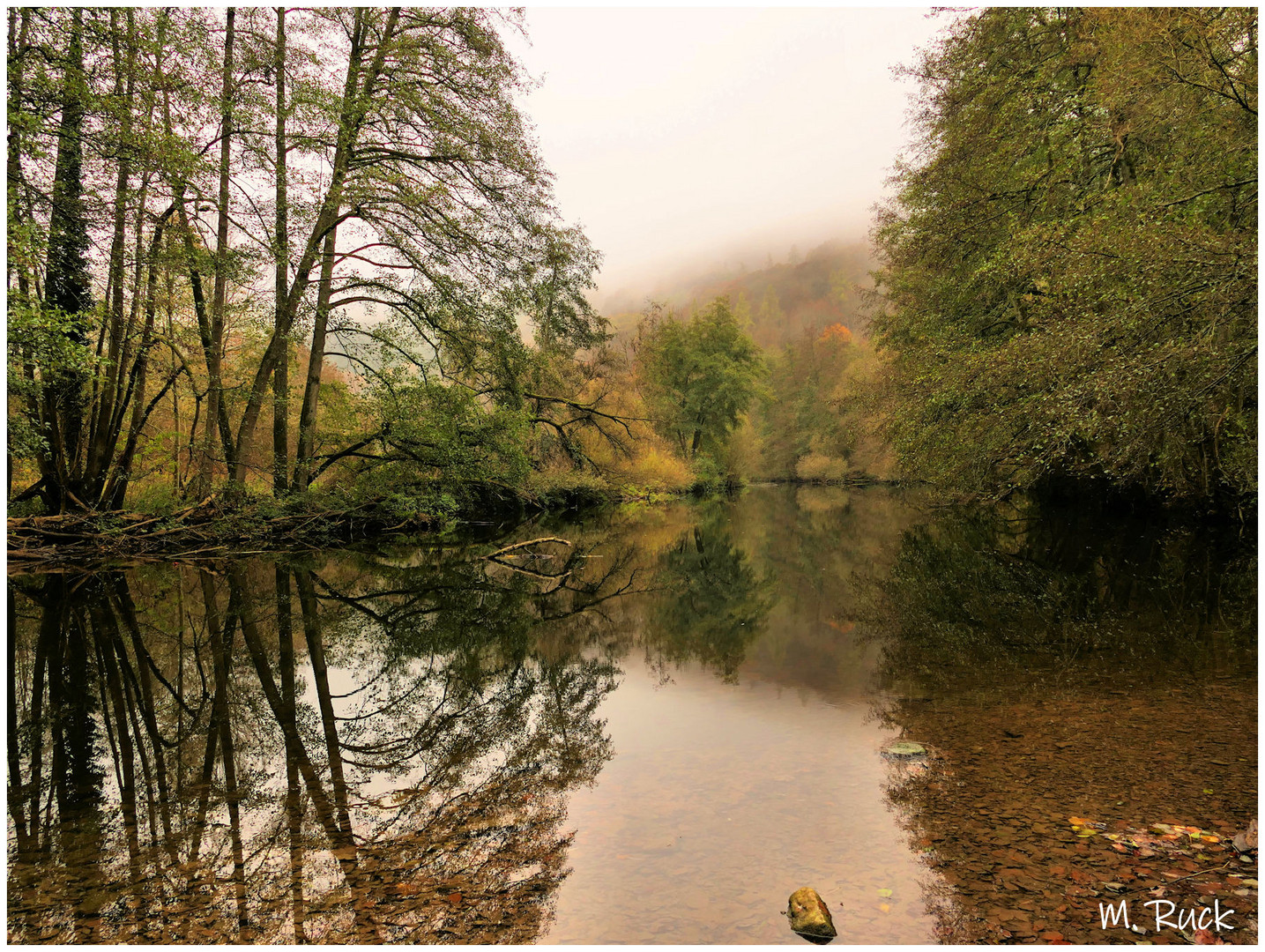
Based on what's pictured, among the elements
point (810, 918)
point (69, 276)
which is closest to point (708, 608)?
point (810, 918)

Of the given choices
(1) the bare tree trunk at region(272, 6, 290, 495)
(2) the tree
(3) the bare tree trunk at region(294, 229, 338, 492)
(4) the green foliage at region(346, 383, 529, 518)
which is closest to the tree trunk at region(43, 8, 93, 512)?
(2) the tree

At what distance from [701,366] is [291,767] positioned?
44380mm

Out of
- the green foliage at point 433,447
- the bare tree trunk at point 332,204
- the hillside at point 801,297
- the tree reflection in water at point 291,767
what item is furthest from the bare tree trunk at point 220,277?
the hillside at point 801,297

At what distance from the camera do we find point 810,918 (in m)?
2.65

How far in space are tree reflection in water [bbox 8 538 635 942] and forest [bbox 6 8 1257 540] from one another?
158 inches

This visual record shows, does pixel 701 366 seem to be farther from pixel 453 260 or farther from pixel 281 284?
pixel 281 284

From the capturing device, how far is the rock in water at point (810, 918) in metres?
2.62

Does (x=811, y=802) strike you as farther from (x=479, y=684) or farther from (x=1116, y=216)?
(x=1116, y=216)

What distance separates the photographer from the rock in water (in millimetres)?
2621

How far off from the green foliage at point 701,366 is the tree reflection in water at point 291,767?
38.9 metres

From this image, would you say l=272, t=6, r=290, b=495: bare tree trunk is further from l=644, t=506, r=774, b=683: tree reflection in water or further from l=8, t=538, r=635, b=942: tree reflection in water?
l=644, t=506, r=774, b=683: tree reflection in water

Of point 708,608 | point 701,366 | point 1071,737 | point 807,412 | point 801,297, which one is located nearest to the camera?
point 1071,737

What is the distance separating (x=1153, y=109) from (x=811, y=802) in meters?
11.5

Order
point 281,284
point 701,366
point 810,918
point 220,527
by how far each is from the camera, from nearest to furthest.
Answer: point 810,918
point 220,527
point 281,284
point 701,366
